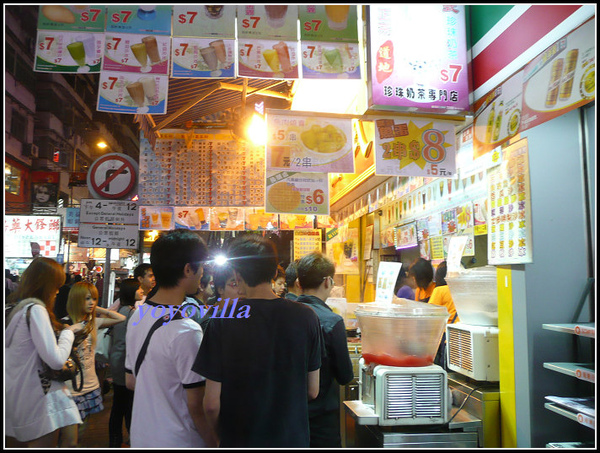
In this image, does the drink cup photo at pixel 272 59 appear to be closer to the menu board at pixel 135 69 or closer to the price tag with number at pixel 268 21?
the price tag with number at pixel 268 21

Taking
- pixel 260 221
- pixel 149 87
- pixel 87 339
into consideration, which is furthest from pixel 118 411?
pixel 260 221

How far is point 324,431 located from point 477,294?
1.78 metres

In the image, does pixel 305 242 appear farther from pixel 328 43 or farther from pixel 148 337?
pixel 148 337

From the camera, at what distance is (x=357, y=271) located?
8133 mm

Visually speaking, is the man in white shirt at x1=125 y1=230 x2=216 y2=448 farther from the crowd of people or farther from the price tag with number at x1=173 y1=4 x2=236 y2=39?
the price tag with number at x1=173 y1=4 x2=236 y2=39

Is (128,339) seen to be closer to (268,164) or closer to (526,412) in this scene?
(268,164)

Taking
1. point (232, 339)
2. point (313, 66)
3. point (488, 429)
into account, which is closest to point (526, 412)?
point (488, 429)

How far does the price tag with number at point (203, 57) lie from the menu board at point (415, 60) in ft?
3.85

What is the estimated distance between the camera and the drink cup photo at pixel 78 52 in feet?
10.7

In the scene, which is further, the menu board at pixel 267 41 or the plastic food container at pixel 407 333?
the menu board at pixel 267 41

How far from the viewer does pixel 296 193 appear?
4.53 m

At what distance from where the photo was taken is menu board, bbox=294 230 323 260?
32.0 feet

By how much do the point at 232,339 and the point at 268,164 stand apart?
2.00 m

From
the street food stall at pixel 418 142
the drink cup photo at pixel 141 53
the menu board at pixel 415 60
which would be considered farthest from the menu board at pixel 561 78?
the drink cup photo at pixel 141 53
